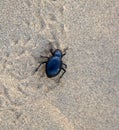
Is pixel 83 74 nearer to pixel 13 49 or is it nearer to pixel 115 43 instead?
pixel 115 43

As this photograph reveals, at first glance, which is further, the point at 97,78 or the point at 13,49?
the point at 97,78

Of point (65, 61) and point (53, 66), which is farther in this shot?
point (65, 61)

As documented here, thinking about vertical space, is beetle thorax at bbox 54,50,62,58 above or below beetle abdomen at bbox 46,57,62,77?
above

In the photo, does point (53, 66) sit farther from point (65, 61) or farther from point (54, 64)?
point (65, 61)

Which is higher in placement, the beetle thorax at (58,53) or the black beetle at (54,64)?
the beetle thorax at (58,53)

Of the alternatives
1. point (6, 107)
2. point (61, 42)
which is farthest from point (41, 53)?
point (6, 107)

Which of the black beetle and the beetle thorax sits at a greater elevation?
the beetle thorax

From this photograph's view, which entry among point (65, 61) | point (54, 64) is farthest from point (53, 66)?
point (65, 61)

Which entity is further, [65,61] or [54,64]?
[65,61]
